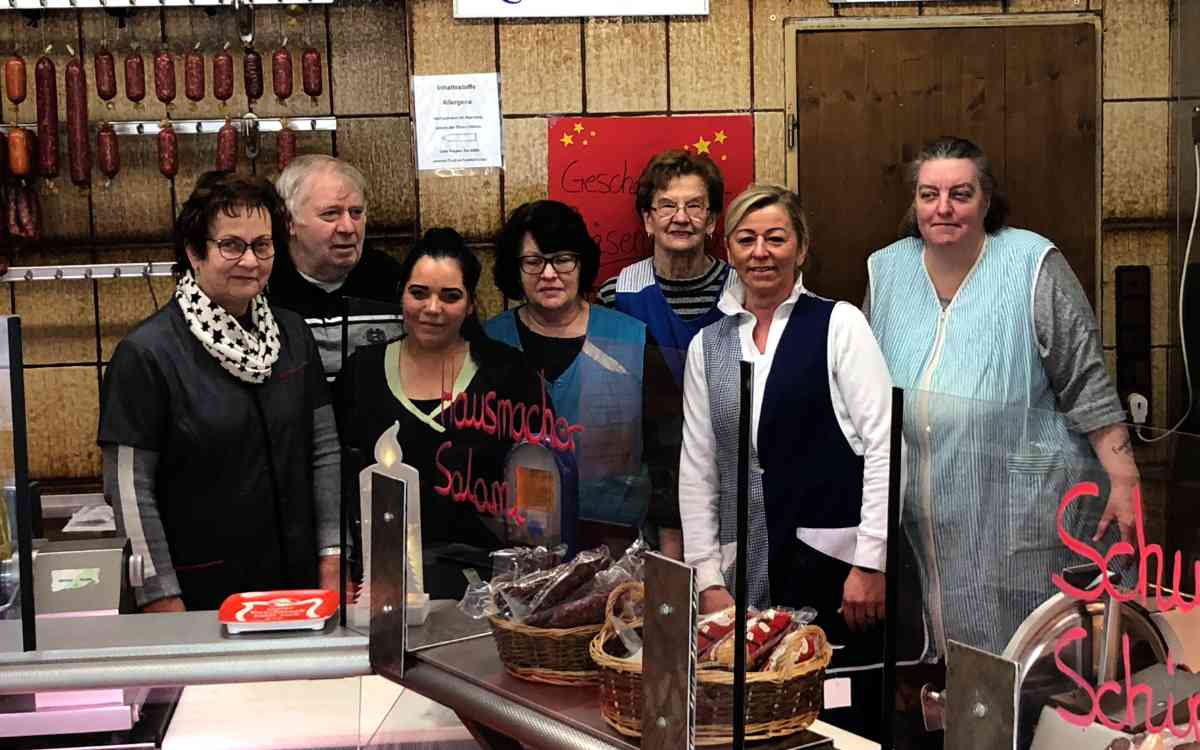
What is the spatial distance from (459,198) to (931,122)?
1588 mm

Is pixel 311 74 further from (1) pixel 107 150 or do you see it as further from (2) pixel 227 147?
(1) pixel 107 150

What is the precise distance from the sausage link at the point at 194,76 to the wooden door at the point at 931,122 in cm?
200

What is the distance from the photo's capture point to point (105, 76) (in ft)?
14.1

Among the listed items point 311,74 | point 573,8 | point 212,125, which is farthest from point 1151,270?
point 212,125

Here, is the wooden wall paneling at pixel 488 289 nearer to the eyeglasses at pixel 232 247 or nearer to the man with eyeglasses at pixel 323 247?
the man with eyeglasses at pixel 323 247

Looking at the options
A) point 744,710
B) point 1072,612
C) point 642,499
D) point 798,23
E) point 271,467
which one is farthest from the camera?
point 798,23

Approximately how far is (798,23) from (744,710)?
325 cm

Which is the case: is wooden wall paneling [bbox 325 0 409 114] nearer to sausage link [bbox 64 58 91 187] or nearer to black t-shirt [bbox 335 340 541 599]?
sausage link [bbox 64 58 91 187]

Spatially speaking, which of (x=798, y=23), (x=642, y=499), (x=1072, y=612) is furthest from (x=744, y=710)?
(x=798, y=23)

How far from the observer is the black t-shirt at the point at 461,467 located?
1.85 m

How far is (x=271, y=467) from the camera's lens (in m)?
2.89

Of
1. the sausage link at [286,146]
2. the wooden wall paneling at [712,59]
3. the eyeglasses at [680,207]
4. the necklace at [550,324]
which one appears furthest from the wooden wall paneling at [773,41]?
the necklace at [550,324]

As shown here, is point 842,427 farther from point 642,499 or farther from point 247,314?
point 247,314

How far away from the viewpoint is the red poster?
4.29 metres
